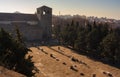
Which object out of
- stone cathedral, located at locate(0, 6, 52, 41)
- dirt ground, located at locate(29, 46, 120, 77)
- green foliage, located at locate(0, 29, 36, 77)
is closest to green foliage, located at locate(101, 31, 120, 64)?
dirt ground, located at locate(29, 46, 120, 77)

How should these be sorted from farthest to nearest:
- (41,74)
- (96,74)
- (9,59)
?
(96,74)
(41,74)
(9,59)

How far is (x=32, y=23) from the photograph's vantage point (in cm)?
7212

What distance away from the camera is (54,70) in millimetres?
38156

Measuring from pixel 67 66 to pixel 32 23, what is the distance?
1348 inches

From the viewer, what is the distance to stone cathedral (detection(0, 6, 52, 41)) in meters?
68.4

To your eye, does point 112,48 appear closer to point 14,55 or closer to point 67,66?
point 67,66

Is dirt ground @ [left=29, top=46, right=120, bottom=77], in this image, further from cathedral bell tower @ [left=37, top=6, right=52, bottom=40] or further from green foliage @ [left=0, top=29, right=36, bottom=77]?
cathedral bell tower @ [left=37, top=6, right=52, bottom=40]

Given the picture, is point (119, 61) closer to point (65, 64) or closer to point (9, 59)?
point (65, 64)

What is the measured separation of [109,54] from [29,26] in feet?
104

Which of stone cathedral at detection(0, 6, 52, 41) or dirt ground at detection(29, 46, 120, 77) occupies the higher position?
stone cathedral at detection(0, 6, 52, 41)

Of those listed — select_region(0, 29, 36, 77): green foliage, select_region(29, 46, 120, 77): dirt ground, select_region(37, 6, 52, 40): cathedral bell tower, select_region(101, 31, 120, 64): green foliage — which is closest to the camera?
select_region(0, 29, 36, 77): green foliage

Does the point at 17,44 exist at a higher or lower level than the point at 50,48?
higher

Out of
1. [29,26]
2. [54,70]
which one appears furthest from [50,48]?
[54,70]

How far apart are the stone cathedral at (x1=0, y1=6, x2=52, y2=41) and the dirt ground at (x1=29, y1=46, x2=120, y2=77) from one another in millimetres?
16484
